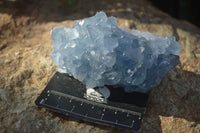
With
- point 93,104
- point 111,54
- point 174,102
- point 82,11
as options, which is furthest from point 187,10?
point 93,104

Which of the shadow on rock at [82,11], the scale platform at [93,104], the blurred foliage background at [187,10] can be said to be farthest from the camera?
the blurred foliage background at [187,10]

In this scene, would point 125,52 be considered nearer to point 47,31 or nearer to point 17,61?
point 17,61

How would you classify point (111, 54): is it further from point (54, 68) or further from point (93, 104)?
point (54, 68)

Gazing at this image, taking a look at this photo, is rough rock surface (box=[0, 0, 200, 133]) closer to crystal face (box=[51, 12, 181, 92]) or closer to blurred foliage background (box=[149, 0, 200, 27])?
crystal face (box=[51, 12, 181, 92])

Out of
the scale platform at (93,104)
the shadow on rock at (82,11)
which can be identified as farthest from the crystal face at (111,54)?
the shadow on rock at (82,11)

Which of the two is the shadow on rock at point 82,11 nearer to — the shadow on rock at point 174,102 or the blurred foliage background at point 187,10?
the blurred foliage background at point 187,10

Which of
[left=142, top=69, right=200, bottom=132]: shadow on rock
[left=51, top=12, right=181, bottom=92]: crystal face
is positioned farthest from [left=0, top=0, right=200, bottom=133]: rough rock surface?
[left=51, top=12, right=181, bottom=92]: crystal face
